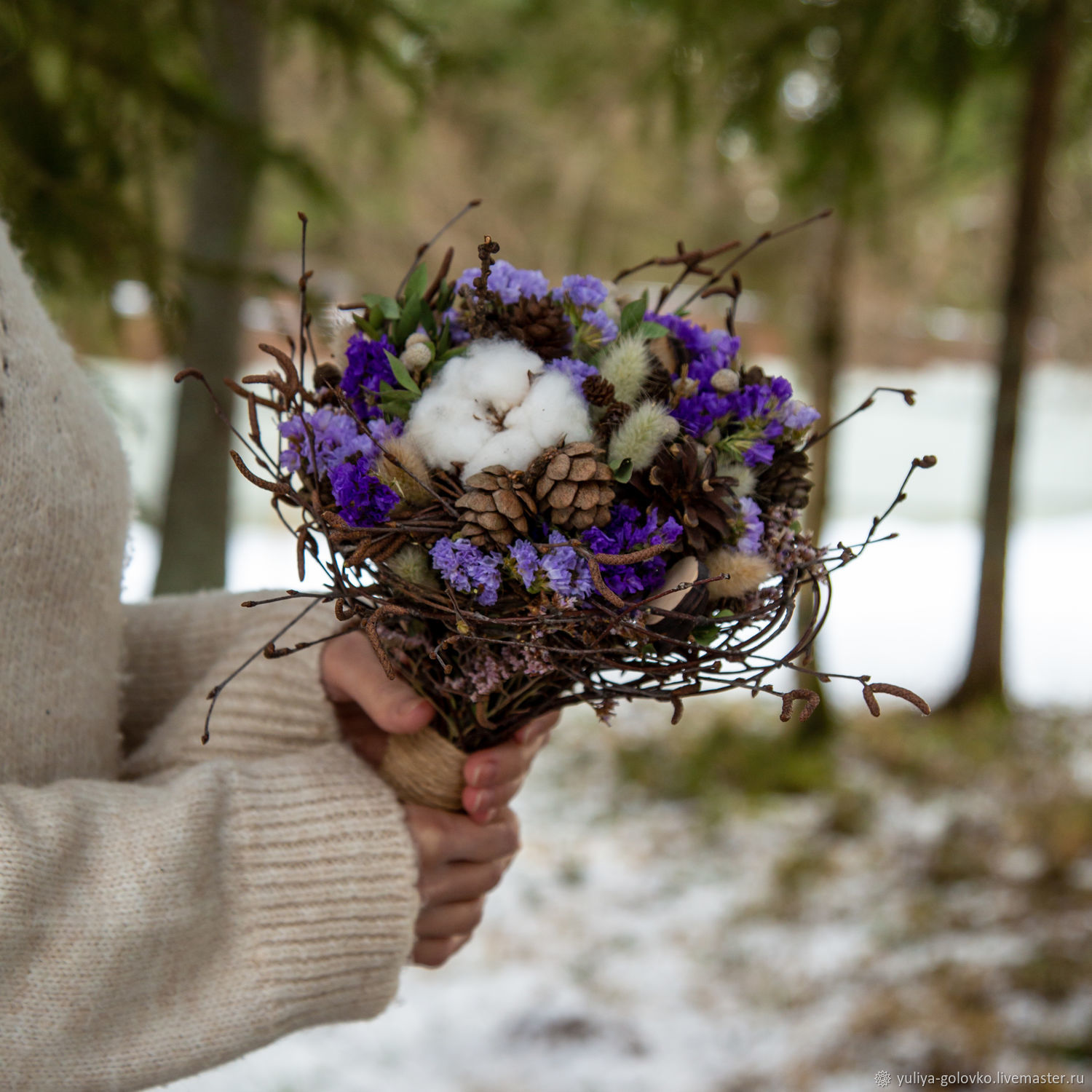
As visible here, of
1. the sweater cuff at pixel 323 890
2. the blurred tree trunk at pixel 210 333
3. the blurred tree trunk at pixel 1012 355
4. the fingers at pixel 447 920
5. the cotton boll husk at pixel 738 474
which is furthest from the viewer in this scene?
the blurred tree trunk at pixel 1012 355

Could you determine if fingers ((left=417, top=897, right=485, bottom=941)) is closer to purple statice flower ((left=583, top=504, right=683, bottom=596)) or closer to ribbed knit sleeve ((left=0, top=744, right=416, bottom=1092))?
ribbed knit sleeve ((left=0, top=744, right=416, bottom=1092))

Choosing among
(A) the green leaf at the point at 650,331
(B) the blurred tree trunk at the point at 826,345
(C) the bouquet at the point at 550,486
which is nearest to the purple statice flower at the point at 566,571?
(C) the bouquet at the point at 550,486

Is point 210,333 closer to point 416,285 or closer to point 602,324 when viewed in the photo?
point 416,285

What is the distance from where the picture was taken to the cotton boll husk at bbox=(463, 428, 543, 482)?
800 mm

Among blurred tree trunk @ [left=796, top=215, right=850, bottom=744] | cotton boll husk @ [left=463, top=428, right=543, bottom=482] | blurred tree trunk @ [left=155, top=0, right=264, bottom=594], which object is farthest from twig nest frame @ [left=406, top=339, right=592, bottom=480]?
blurred tree trunk @ [left=796, top=215, right=850, bottom=744]

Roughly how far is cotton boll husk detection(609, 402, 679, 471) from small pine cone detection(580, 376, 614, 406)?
0.10 ft

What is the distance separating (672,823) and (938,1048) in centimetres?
174

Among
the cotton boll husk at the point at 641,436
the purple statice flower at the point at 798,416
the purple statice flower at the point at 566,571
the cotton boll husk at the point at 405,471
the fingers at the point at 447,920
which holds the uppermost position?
the purple statice flower at the point at 798,416

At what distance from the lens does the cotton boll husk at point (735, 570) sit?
84 centimetres

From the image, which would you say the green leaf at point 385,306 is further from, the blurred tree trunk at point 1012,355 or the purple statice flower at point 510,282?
the blurred tree trunk at point 1012,355

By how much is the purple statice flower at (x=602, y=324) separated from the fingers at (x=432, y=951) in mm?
738

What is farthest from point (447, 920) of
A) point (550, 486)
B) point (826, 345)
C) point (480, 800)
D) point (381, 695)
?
point (826, 345)

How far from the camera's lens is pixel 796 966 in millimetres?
3119

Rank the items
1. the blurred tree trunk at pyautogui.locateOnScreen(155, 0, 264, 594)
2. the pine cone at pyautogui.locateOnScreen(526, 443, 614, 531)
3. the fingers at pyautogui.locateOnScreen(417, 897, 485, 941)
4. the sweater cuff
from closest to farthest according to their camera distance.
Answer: the pine cone at pyautogui.locateOnScreen(526, 443, 614, 531) < the sweater cuff < the fingers at pyautogui.locateOnScreen(417, 897, 485, 941) < the blurred tree trunk at pyautogui.locateOnScreen(155, 0, 264, 594)
